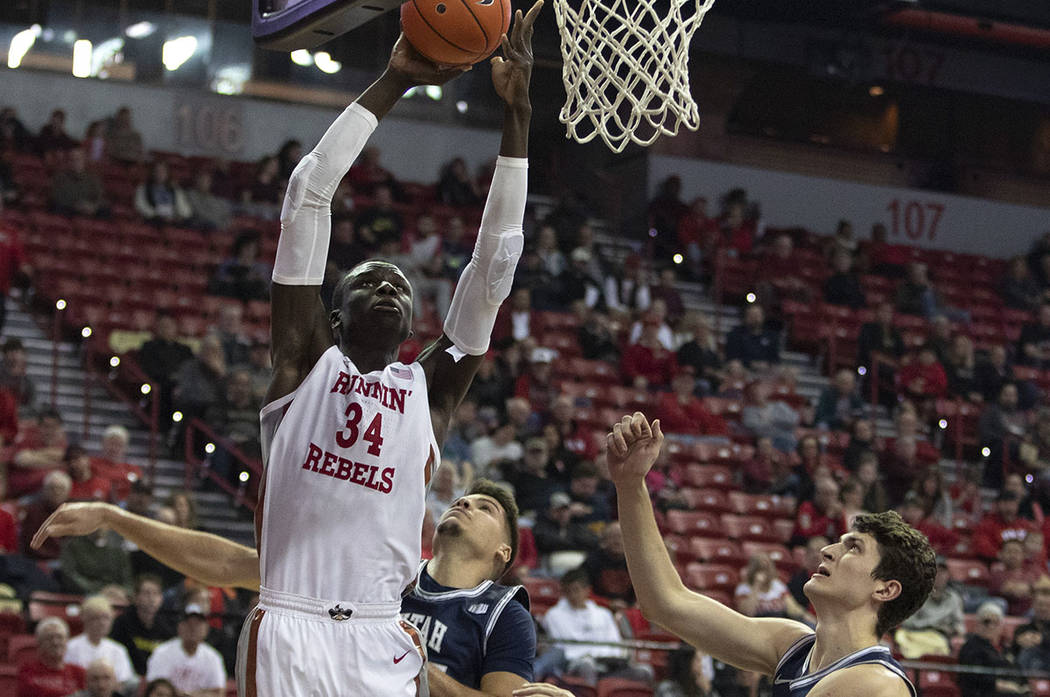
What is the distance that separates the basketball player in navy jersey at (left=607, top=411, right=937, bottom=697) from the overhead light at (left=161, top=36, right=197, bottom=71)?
45.8 ft

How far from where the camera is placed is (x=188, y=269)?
1311 centimetres

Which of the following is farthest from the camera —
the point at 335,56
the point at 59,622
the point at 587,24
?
the point at 335,56

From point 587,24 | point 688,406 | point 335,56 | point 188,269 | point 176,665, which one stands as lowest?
point 176,665

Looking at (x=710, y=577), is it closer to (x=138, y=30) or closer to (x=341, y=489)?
(x=341, y=489)

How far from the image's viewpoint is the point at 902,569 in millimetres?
3816

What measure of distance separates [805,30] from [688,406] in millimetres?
7154

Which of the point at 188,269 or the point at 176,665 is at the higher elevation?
the point at 188,269

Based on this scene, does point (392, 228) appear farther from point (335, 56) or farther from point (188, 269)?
point (335, 56)

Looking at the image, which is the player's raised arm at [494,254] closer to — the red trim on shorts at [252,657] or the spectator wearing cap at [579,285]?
the red trim on shorts at [252,657]

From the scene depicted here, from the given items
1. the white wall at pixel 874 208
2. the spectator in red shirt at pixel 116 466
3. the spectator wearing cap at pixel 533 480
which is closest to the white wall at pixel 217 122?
the white wall at pixel 874 208

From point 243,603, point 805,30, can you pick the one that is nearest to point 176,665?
point 243,603

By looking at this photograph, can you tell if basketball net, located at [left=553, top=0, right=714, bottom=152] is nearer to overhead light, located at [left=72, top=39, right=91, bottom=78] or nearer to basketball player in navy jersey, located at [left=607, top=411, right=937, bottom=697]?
basketball player in navy jersey, located at [left=607, top=411, right=937, bottom=697]

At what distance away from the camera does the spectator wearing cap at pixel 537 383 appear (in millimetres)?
11844

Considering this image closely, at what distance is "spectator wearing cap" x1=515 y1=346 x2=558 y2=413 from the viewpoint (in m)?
11.8
